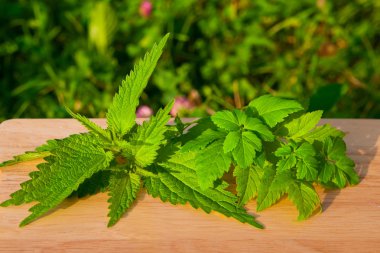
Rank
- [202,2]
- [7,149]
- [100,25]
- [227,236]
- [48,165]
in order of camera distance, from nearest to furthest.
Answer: [227,236] → [48,165] → [7,149] → [100,25] → [202,2]

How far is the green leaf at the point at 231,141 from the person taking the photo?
115cm

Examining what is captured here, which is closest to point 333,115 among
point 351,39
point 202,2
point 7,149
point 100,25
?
point 351,39

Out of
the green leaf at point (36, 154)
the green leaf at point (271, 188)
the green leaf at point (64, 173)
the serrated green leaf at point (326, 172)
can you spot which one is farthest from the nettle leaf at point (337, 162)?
the green leaf at point (36, 154)

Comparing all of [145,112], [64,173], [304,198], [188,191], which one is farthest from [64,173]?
[145,112]

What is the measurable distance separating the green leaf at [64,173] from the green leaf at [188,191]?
121 mm

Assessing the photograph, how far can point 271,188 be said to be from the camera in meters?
1.19

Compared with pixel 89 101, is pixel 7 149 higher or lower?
higher

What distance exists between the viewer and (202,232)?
1131 mm

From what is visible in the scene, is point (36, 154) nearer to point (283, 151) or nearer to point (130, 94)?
point (130, 94)

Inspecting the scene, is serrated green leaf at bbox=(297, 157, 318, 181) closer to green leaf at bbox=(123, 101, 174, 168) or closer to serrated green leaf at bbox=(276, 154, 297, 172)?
serrated green leaf at bbox=(276, 154, 297, 172)

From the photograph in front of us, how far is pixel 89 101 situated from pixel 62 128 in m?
1.06

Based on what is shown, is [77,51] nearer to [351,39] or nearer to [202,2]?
[202,2]

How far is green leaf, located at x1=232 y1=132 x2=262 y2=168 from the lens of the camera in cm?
115

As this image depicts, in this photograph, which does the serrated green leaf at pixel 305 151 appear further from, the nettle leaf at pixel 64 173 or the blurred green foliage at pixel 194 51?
the blurred green foliage at pixel 194 51
